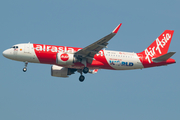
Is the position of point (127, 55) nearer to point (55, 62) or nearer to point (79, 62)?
point (79, 62)

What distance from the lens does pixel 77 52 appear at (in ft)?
157

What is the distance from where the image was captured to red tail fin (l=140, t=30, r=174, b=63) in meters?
52.5

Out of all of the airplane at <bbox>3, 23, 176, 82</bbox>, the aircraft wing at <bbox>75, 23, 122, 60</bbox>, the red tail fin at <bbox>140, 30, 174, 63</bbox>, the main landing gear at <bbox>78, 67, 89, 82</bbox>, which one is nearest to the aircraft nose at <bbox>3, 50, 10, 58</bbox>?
the airplane at <bbox>3, 23, 176, 82</bbox>

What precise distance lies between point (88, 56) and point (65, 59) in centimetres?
369

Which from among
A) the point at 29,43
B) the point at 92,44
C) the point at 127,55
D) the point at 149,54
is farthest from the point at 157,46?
the point at 29,43

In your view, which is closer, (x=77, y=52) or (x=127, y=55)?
(x=77, y=52)

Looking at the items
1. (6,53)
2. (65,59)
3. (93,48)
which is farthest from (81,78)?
(6,53)

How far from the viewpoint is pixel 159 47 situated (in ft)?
177

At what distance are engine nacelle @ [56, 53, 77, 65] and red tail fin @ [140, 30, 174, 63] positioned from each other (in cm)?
1188

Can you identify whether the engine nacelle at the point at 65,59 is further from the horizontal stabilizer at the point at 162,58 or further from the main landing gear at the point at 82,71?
the horizontal stabilizer at the point at 162,58

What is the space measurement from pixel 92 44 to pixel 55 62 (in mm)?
6248

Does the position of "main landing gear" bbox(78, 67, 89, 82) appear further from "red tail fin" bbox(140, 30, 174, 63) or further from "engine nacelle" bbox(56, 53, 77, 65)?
"red tail fin" bbox(140, 30, 174, 63)

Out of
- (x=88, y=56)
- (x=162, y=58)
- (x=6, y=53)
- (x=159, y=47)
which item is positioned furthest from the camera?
(x=159, y=47)

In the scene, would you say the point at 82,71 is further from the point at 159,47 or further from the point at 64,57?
the point at 159,47
